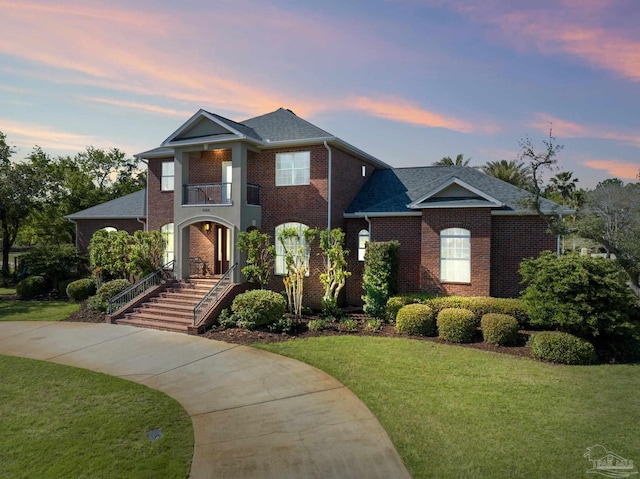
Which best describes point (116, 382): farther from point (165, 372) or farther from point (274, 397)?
point (274, 397)

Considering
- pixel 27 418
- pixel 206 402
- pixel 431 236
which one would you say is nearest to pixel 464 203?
pixel 431 236

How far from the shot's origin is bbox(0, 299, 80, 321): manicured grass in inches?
624

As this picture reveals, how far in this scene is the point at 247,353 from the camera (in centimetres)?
1111

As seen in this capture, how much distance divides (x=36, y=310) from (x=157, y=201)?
716cm

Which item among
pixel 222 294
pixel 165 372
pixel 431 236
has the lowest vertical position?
pixel 165 372

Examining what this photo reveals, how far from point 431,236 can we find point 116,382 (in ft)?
38.8

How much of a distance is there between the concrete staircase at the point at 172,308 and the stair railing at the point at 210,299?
0.42 m

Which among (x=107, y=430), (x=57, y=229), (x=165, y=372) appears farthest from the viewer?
(x=57, y=229)

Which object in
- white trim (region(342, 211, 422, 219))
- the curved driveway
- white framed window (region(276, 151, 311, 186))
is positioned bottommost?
the curved driveway

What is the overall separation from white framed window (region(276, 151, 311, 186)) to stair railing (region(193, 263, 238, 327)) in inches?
173

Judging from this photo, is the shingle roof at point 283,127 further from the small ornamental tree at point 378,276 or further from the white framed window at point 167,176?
the small ornamental tree at point 378,276

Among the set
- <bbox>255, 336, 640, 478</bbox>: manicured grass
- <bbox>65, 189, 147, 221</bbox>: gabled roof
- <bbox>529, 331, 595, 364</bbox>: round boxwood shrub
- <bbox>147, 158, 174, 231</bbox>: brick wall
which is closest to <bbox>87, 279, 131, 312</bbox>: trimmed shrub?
<bbox>147, 158, 174, 231</bbox>: brick wall

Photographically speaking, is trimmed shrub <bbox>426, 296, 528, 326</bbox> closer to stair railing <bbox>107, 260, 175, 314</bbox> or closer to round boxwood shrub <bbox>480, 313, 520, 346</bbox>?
round boxwood shrub <bbox>480, 313, 520, 346</bbox>

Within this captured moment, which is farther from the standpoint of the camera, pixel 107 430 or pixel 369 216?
pixel 369 216
